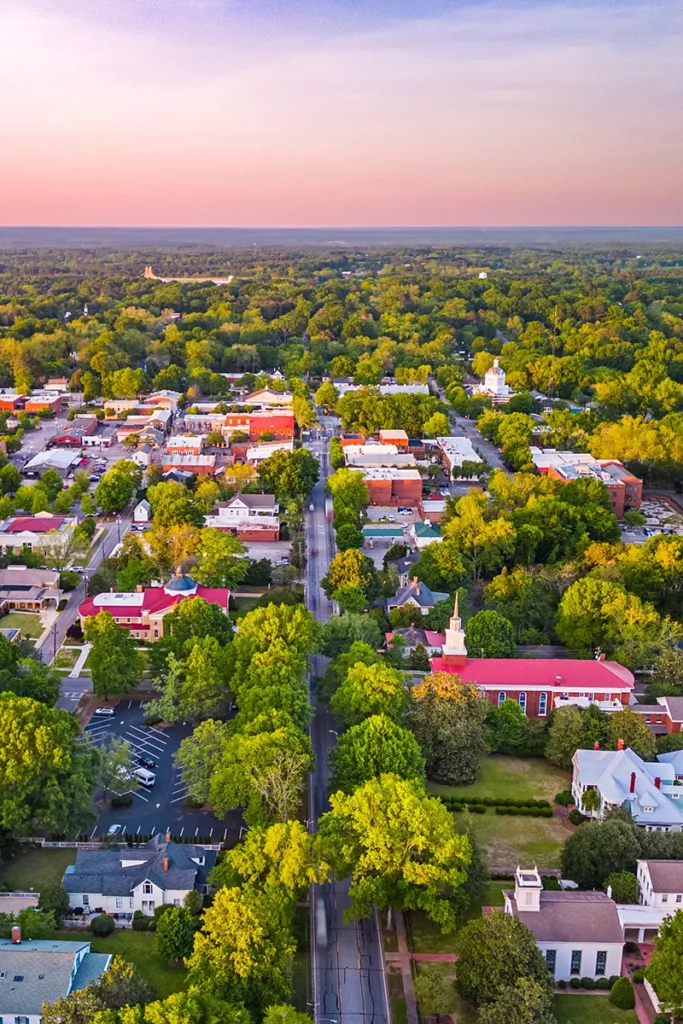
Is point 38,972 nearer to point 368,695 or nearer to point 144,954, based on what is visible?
point 144,954

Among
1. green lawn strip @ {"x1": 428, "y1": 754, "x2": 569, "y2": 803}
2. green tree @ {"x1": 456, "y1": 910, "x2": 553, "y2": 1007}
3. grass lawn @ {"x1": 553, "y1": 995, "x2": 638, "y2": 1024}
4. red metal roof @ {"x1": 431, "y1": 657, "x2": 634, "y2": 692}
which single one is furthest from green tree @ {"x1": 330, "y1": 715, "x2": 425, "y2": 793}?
grass lawn @ {"x1": 553, "y1": 995, "x2": 638, "y2": 1024}

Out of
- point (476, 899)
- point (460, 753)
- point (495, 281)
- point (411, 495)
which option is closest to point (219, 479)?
point (411, 495)

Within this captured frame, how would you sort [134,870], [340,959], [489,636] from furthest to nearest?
1. [489,636]
2. [134,870]
3. [340,959]

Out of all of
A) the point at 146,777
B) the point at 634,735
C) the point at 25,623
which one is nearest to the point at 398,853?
the point at 146,777

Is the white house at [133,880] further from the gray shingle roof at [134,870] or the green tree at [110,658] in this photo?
the green tree at [110,658]

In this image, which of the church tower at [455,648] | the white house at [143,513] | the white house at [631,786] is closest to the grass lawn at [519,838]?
the white house at [631,786]

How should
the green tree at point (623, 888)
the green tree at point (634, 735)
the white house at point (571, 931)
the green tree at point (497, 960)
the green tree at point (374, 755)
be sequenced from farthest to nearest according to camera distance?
the green tree at point (634, 735), the green tree at point (374, 755), the green tree at point (623, 888), the white house at point (571, 931), the green tree at point (497, 960)
